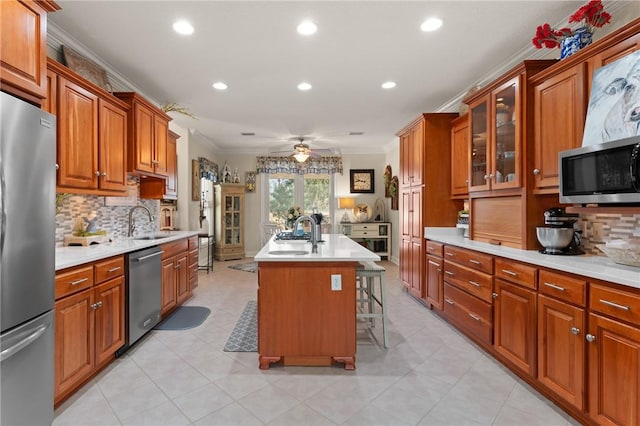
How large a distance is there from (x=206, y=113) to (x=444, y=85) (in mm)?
3369

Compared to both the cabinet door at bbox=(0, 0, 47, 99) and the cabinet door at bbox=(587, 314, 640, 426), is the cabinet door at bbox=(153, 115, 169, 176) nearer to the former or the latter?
the cabinet door at bbox=(0, 0, 47, 99)

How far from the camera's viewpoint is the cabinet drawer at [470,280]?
8.20 feet

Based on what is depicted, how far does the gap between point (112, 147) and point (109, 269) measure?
1.22 meters

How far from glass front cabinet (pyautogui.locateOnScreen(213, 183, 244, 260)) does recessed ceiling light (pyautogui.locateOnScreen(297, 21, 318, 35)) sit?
4778 millimetres

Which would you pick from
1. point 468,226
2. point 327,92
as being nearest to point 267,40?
point 327,92

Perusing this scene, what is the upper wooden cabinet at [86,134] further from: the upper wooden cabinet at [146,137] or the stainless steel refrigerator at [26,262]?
the stainless steel refrigerator at [26,262]

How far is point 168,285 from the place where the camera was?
3305 mm

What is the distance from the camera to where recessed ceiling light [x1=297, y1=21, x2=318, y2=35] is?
2.44m

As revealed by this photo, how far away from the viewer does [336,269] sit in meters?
2.33

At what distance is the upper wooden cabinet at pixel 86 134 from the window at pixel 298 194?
4.57 meters

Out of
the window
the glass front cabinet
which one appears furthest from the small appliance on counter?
the glass front cabinet

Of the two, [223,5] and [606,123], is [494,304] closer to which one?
[606,123]

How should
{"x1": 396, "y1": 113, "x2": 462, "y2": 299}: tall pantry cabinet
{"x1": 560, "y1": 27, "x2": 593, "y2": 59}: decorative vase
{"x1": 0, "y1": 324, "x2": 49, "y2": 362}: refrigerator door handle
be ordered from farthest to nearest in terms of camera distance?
{"x1": 396, "y1": 113, "x2": 462, "y2": 299}: tall pantry cabinet < {"x1": 560, "y1": 27, "x2": 593, "y2": 59}: decorative vase < {"x1": 0, "y1": 324, "x2": 49, "y2": 362}: refrigerator door handle

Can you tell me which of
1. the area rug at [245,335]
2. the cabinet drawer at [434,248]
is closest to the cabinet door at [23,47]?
the area rug at [245,335]
